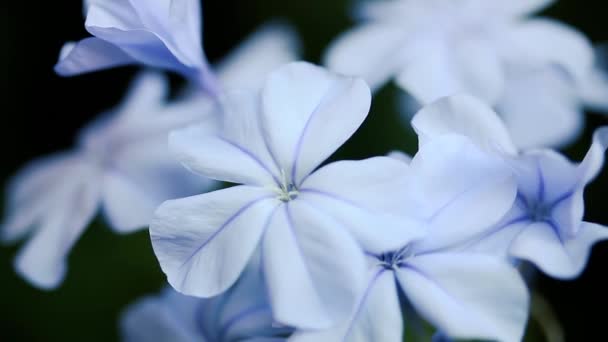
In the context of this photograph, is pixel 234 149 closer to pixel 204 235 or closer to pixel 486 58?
pixel 204 235

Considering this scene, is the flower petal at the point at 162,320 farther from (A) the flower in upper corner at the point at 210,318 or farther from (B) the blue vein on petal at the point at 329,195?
(B) the blue vein on petal at the point at 329,195

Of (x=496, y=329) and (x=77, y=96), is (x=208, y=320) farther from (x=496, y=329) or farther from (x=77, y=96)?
(x=77, y=96)

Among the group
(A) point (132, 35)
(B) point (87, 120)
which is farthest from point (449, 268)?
(B) point (87, 120)

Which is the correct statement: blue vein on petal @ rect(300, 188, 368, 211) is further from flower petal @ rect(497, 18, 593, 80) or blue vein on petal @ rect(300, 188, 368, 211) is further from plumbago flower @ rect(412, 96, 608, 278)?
flower petal @ rect(497, 18, 593, 80)

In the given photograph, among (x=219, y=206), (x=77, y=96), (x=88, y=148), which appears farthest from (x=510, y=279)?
(x=77, y=96)

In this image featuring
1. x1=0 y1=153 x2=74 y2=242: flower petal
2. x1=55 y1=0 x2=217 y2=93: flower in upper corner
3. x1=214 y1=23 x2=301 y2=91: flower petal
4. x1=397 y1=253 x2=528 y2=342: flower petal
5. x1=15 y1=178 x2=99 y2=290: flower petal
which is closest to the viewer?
x1=397 y1=253 x2=528 y2=342: flower petal

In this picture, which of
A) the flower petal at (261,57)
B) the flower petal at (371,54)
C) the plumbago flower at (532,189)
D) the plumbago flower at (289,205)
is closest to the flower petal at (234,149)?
the plumbago flower at (289,205)

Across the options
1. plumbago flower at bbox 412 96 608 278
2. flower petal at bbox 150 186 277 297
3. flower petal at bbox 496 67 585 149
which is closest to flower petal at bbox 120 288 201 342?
flower petal at bbox 150 186 277 297
